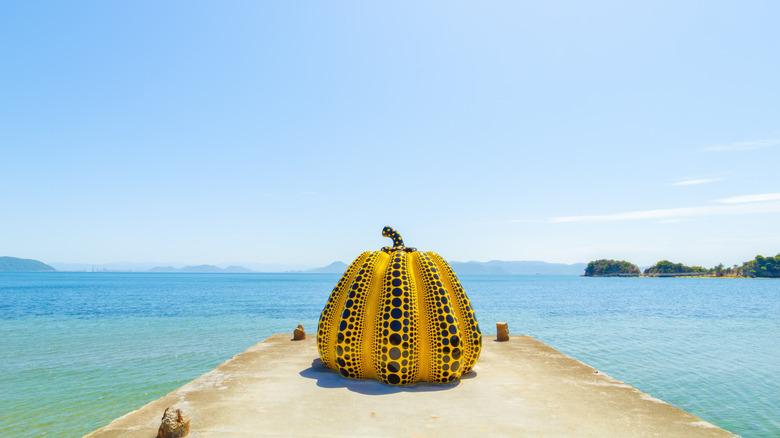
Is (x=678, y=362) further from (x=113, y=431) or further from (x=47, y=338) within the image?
(x=47, y=338)

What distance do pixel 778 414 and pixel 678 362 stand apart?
20.3 ft

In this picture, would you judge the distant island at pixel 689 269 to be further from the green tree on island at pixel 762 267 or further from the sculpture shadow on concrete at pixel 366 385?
the sculpture shadow on concrete at pixel 366 385

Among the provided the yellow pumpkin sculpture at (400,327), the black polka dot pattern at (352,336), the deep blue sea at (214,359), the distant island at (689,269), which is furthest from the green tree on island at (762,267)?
the black polka dot pattern at (352,336)

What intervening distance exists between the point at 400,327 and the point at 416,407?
68.4 inches

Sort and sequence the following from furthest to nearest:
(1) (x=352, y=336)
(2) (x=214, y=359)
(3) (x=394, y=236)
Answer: (2) (x=214, y=359) → (3) (x=394, y=236) → (1) (x=352, y=336)

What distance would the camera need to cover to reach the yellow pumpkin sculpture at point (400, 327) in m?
8.93

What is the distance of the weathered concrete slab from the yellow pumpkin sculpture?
333 mm

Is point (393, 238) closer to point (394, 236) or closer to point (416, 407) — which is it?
point (394, 236)

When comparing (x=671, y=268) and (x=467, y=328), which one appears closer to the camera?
(x=467, y=328)

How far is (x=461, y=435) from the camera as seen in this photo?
20.8ft

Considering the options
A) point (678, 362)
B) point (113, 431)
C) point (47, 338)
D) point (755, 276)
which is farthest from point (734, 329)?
point (755, 276)

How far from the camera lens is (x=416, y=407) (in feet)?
24.8

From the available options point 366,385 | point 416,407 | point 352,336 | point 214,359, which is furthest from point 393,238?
point 214,359

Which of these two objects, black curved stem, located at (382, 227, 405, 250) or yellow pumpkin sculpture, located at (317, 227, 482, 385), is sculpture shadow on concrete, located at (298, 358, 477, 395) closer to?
yellow pumpkin sculpture, located at (317, 227, 482, 385)
